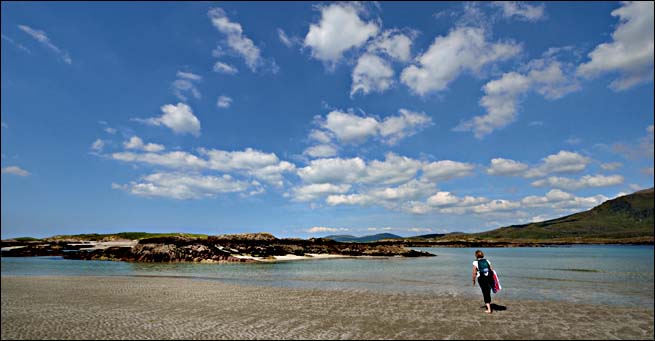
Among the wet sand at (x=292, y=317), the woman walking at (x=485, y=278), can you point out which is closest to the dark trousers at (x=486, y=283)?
the woman walking at (x=485, y=278)

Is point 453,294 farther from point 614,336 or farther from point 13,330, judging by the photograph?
point 13,330

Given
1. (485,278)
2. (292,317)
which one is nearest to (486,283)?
(485,278)

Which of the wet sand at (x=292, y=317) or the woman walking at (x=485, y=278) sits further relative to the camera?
the woman walking at (x=485, y=278)

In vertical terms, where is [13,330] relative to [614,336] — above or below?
above

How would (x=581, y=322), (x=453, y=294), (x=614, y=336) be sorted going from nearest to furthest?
(x=614, y=336), (x=581, y=322), (x=453, y=294)

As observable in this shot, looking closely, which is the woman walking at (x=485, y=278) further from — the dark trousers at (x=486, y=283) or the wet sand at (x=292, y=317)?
the wet sand at (x=292, y=317)

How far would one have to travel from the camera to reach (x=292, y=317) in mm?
17438

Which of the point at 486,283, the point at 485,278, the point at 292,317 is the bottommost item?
the point at 292,317

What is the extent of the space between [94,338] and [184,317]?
4270mm

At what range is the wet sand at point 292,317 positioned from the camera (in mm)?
14406

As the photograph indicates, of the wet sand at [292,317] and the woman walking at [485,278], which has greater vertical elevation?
the woman walking at [485,278]

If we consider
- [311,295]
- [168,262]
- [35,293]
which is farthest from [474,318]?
[168,262]

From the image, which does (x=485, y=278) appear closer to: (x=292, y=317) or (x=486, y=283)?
(x=486, y=283)

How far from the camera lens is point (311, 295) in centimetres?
2494
